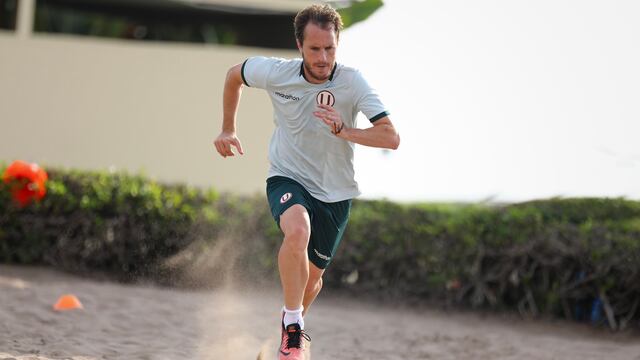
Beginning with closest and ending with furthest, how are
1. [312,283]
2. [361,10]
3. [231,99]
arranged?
[231,99] < [312,283] < [361,10]

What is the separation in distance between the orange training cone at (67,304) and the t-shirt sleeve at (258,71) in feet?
10.1

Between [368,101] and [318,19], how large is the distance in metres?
0.53

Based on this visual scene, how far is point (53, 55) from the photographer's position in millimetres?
13258

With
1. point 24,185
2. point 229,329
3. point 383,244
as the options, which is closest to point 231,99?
point 229,329

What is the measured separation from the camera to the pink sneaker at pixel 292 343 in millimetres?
5180

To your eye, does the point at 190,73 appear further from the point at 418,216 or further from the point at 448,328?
the point at 448,328

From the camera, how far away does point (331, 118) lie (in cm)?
489

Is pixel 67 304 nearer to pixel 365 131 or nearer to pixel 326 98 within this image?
pixel 326 98

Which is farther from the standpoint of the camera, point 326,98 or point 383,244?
point 383,244

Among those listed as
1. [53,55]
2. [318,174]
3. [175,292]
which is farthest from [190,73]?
[318,174]

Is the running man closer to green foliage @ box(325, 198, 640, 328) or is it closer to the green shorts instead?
the green shorts

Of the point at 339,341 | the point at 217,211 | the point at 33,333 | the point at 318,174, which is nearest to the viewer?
the point at 318,174

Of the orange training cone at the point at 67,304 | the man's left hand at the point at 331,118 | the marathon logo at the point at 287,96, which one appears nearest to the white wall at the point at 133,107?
the orange training cone at the point at 67,304

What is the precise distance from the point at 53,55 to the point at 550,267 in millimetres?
7981
